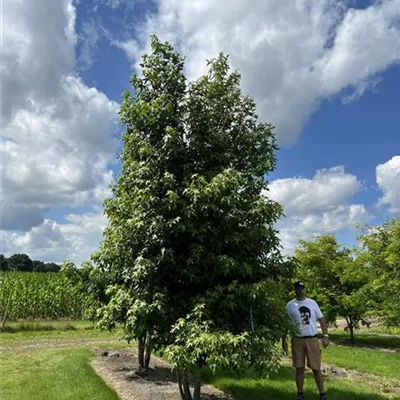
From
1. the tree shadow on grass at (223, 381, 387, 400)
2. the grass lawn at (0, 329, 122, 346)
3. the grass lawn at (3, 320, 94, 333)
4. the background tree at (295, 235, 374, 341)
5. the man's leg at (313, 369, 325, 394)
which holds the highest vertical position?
the background tree at (295, 235, 374, 341)

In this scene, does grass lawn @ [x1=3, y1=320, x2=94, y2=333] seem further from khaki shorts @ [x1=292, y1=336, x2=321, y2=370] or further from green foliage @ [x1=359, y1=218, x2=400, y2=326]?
khaki shorts @ [x1=292, y1=336, x2=321, y2=370]

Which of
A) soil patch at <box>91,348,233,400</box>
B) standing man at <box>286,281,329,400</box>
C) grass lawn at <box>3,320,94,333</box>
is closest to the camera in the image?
standing man at <box>286,281,329,400</box>

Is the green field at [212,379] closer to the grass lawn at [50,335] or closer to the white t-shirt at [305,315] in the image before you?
the white t-shirt at [305,315]

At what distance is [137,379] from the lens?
10.5 meters

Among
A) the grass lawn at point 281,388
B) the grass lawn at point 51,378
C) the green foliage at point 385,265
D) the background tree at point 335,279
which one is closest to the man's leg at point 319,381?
the grass lawn at point 281,388

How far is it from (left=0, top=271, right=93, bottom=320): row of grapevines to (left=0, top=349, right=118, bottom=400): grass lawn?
11.9 m

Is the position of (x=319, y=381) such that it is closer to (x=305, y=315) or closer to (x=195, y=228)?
(x=305, y=315)

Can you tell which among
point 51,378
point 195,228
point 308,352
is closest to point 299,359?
point 308,352

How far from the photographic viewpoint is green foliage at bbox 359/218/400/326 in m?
15.5

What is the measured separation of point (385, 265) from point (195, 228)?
13.5 metres

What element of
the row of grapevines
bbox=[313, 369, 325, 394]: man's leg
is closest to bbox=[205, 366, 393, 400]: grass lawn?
bbox=[313, 369, 325, 394]: man's leg

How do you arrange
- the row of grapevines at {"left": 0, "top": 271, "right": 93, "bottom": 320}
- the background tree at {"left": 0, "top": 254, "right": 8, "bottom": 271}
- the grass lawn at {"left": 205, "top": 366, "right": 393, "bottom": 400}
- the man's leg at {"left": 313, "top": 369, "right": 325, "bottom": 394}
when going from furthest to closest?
the background tree at {"left": 0, "top": 254, "right": 8, "bottom": 271} → the row of grapevines at {"left": 0, "top": 271, "right": 93, "bottom": 320} → the grass lawn at {"left": 205, "top": 366, "right": 393, "bottom": 400} → the man's leg at {"left": 313, "top": 369, "right": 325, "bottom": 394}

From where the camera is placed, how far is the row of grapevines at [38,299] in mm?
25828

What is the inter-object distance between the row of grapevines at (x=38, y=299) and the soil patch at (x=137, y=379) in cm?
1241
